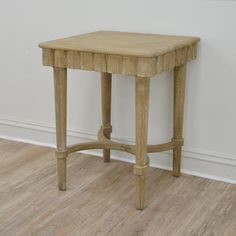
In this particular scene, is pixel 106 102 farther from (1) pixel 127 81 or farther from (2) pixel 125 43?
(2) pixel 125 43

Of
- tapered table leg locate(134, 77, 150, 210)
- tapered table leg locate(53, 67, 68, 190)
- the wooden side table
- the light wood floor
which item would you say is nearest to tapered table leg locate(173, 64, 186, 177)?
the wooden side table

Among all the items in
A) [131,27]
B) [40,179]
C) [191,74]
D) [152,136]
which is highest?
[131,27]

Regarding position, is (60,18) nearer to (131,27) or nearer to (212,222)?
(131,27)

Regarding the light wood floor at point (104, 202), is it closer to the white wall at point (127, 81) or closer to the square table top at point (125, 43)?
the white wall at point (127, 81)

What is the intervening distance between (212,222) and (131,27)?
3.35 ft

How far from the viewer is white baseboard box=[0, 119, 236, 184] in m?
2.37

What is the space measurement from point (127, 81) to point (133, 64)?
619 mm

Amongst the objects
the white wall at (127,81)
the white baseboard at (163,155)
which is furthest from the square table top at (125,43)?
the white baseboard at (163,155)

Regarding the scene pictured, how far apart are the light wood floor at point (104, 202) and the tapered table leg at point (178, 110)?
100 millimetres

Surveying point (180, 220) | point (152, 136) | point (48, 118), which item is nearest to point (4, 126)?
point (48, 118)

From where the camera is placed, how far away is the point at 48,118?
9.25 ft

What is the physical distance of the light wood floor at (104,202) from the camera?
194 centimetres

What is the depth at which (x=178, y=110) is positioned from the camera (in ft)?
7.54

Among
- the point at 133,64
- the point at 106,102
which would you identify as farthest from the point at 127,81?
the point at 133,64
